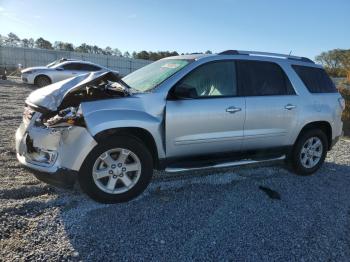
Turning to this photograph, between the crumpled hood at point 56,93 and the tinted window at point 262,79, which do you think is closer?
the crumpled hood at point 56,93

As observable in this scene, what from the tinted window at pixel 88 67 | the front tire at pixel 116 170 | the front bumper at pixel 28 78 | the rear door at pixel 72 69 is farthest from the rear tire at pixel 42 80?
the front tire at pixel 116 170

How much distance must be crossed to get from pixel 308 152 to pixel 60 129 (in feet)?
13.2

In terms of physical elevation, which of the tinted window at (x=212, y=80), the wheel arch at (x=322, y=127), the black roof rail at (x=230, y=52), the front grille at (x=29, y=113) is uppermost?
the black roof rail at (x=230, y=52)

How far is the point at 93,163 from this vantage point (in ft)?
14.3

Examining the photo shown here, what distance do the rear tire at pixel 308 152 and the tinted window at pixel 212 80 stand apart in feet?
5.29

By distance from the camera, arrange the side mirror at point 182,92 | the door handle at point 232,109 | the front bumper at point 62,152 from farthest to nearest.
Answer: the door handle at point 232,109, the side mirror at point 182,92, the front bumper at point 62,152

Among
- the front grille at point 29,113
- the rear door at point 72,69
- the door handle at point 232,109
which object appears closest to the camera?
the front grille at point 29,113

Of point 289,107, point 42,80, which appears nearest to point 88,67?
point 42,80

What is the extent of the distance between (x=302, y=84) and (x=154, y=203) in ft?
10.3

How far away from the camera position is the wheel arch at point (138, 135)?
436 cm

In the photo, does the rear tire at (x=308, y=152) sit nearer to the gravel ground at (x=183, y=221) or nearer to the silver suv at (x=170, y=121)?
the silver suv at (x=170, y=121)

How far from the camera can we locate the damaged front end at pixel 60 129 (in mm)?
4250

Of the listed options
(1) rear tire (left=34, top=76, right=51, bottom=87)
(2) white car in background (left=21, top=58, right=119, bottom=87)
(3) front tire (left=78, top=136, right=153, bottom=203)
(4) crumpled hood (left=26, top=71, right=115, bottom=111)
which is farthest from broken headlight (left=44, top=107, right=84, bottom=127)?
(1) rear tire (left=34, top=76, right=51, bottom=87)

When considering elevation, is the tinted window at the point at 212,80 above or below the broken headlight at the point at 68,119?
above
